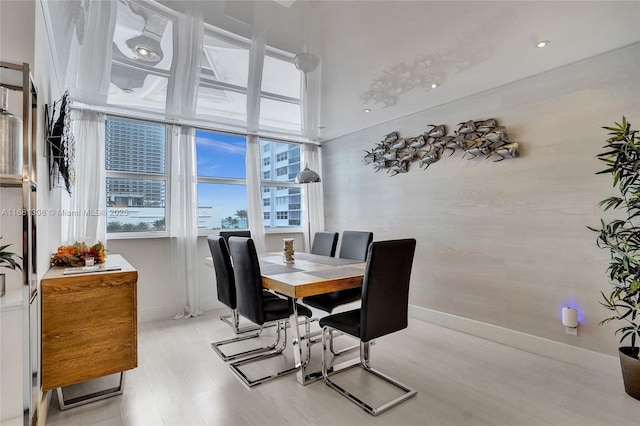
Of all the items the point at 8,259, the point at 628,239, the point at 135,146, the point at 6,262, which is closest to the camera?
the point at 8,259

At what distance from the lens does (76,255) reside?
2492 mm

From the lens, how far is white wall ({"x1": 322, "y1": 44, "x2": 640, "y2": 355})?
2.67m

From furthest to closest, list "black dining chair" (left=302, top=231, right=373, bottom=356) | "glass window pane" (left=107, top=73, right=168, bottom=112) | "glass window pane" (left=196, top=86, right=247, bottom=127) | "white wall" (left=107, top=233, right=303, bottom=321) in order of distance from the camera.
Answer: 1. "white wall" (left=107, top=233, right=303, bottom=321)
2. "glass window pane" (left=196, top=86, right=247, bottom=127)
3. "glass window pane" (left=107, top=73, right=168, bottom=112)
4. "black dining chair" (left=302, top=231, right=373, bottom=356)

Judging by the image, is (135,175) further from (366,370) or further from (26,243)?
(366,370)

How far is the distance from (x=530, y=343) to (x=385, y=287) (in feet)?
6.05

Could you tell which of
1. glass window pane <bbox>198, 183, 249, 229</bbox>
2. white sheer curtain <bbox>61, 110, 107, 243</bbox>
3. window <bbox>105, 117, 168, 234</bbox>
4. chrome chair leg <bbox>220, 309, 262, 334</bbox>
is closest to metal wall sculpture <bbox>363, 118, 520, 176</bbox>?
glass window pane <bbox>198, 183, 249, 229</bbox>

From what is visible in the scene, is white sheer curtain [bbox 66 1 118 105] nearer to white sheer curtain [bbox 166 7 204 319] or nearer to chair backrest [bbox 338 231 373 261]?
white sheer curtain [bbox 166 7 204 319]

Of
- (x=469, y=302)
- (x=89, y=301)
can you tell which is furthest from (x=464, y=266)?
(x=89, y=301)

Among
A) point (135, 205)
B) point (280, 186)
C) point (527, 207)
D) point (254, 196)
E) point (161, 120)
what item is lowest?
point (527, 207)

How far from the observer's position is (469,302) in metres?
3.54

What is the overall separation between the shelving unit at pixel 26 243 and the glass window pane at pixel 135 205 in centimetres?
265

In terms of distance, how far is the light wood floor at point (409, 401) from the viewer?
201 cm

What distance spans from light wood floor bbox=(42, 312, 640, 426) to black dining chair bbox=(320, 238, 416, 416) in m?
0.09

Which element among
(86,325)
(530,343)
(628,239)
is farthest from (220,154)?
(628,239)
